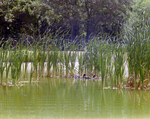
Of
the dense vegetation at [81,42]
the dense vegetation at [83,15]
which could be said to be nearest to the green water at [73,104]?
the dense vegetation at [81,42]

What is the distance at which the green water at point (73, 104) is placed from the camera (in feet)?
9.19

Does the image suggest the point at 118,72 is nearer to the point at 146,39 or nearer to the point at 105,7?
the point at 146,39

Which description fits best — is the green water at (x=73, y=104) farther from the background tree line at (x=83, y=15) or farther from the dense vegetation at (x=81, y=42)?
the background tree line at (x=83, y=15)

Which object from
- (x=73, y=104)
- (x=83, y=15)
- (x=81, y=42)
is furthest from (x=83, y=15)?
(x=73, y=104)

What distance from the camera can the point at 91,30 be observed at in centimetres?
3083

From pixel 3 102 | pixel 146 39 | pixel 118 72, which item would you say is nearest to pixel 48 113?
pixel 3 102

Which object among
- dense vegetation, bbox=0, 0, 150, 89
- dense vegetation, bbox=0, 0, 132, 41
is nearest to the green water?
dense vegetation, bbox=0, 0, 150, 89

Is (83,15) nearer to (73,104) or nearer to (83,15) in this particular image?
(83,15)

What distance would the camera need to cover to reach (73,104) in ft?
11.0

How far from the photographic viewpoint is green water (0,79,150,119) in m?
2.80

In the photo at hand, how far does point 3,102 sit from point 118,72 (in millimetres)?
2255

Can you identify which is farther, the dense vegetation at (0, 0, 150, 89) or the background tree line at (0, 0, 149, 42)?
the background tree line at (0, 0, 149, 42)

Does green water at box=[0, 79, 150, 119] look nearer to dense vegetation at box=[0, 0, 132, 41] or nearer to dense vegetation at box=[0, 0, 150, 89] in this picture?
dense vegetation at box=[0, 0, 150, 89]

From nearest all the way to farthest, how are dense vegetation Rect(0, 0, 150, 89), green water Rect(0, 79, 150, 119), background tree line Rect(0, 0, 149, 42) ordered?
green water Rect(0, 79, 150, 119) → dense vegetation Rect(0, 0, 150, 89) → background tree line Rect(0, 0, 149, 42)
